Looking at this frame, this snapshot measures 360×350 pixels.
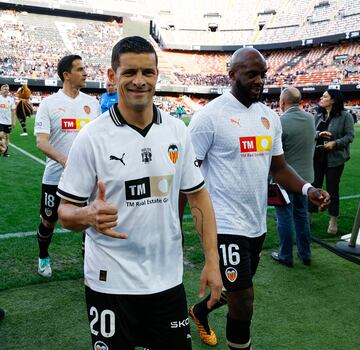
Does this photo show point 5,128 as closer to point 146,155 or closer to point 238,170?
point 238,170

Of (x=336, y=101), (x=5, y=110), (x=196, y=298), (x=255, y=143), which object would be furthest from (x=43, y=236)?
(x=5, y=110)

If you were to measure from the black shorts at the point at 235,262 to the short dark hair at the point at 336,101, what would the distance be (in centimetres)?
411

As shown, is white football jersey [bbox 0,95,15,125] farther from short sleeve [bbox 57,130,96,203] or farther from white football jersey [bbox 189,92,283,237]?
short sleeve [bbox 57,130,96,203]

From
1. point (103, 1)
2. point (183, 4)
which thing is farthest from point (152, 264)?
point (183, 4)

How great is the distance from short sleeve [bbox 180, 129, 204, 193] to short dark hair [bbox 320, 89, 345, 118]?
4.70m

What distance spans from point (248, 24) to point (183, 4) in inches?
464

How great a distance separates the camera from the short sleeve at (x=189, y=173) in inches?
88.4

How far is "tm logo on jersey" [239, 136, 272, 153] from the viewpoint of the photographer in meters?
3.01

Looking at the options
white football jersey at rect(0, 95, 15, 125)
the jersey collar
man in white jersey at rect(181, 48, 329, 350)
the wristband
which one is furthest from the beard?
white football jersey at rect(0, 95, 15, 125)

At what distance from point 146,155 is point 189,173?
310mm

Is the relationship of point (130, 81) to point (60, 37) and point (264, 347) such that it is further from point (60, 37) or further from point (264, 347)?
point (60, 37)

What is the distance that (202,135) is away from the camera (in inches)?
118

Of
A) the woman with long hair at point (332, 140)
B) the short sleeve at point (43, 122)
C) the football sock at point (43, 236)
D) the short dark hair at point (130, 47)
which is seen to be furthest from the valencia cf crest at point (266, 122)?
the woman with long hair at point (332, 140)

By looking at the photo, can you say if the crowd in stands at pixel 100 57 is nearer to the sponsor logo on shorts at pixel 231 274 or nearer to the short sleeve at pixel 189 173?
the sponsor logo on shorts at pixel 231 274
